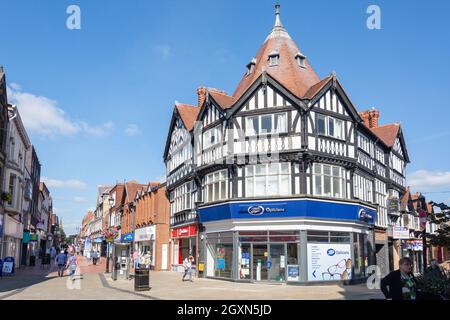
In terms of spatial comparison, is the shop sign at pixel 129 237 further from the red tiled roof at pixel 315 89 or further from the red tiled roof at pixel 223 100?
the red tiled roof at pixel 315 89

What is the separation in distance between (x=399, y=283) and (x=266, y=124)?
1696 cm

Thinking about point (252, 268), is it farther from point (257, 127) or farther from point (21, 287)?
point (21, 287)

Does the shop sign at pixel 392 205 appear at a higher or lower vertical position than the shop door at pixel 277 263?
higher

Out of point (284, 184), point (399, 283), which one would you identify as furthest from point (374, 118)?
point (399, 283)

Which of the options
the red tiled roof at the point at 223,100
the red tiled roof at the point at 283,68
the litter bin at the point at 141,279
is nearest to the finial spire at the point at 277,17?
the red tiled roof at the point at 283,68

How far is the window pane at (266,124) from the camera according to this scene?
77.0 ft

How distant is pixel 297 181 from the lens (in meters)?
22.8

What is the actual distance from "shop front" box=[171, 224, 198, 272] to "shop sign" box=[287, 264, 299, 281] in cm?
784

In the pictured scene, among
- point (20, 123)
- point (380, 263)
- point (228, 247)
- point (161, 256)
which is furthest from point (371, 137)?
point (20, 123)

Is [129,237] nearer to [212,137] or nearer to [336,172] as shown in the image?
[212,137]

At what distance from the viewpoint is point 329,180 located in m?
23.7

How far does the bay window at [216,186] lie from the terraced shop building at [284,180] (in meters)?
0.06

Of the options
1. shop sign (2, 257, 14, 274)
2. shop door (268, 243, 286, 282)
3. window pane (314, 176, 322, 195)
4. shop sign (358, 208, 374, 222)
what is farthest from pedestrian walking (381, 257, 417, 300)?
shop sign (2, 257, 14, 274)

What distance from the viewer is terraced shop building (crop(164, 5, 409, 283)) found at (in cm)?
2250
